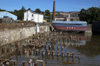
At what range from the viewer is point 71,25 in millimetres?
45719

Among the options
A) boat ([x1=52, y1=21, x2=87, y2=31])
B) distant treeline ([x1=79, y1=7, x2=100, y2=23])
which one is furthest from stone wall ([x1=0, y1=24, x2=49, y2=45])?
distant treeline ([x1=79, y1=7, x2=100, y2=23])

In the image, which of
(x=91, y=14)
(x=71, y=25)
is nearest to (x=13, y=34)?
(x=71, y=25)

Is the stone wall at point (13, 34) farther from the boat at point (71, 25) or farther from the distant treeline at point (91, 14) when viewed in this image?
the distant treeline at point (91, 14)

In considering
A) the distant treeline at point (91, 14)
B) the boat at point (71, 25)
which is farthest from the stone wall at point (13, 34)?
the distant treeline at point (91, 14)

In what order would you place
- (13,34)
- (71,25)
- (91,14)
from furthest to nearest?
(91,14), (71,25), (13,34)

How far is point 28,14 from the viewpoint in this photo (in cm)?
5291

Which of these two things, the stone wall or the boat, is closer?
the stone wall

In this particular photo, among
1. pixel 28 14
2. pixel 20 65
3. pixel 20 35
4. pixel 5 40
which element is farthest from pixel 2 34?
pixel 28 14

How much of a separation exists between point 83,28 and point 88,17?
19.2m

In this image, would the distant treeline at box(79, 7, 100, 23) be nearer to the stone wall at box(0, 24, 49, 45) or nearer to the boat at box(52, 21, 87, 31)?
the boat at box(52, 21, 87, 31)

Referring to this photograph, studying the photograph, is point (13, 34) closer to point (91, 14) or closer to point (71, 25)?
point (71, 25)

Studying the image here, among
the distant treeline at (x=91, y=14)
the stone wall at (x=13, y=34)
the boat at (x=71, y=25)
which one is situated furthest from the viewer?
the distant treeline at (x=91, y=14)

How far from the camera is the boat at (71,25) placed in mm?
44584

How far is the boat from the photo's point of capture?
44584 millimetres
